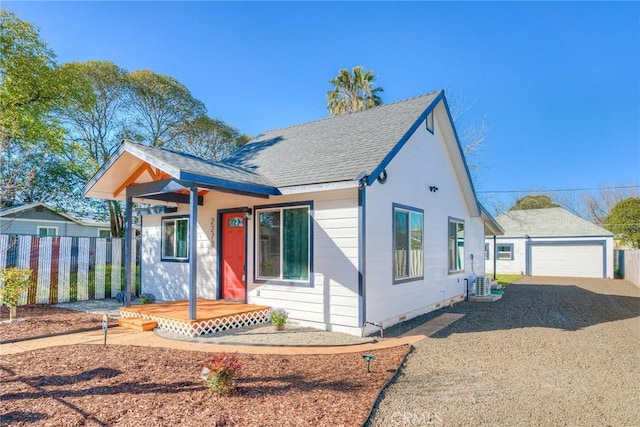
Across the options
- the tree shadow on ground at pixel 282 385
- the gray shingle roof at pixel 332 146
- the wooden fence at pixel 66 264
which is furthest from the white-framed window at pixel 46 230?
the tree shadow on ground at pixel 282 385

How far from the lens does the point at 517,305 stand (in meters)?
11.4

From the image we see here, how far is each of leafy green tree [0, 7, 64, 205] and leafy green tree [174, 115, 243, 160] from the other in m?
7.95

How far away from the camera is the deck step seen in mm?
7348

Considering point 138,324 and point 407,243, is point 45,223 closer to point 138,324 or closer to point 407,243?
point 138,324

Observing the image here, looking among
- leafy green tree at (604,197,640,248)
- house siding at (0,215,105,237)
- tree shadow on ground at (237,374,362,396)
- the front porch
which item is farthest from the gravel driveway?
house siding at (0,215,105,237)

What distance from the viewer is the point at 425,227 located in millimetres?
9680

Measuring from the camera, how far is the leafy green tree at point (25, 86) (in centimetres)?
1272

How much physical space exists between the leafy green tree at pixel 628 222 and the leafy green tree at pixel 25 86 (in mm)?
33175

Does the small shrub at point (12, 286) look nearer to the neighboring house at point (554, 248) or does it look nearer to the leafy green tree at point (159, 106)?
the leafy green tree at point (159, 106)

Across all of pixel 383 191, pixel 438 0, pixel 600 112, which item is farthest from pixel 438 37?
pixel 600 112

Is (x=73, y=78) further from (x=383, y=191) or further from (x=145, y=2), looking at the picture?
(x=383, y=191)

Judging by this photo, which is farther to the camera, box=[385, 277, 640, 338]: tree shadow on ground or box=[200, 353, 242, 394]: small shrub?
box=[385, 277, 640, 338]: tree shadow on ground

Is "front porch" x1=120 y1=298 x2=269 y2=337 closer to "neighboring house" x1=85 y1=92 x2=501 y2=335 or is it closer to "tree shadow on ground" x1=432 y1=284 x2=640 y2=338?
"neighboring house" x1=85 y1=92 x2=501 y2=335

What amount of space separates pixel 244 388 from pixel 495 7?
12.5 meters
